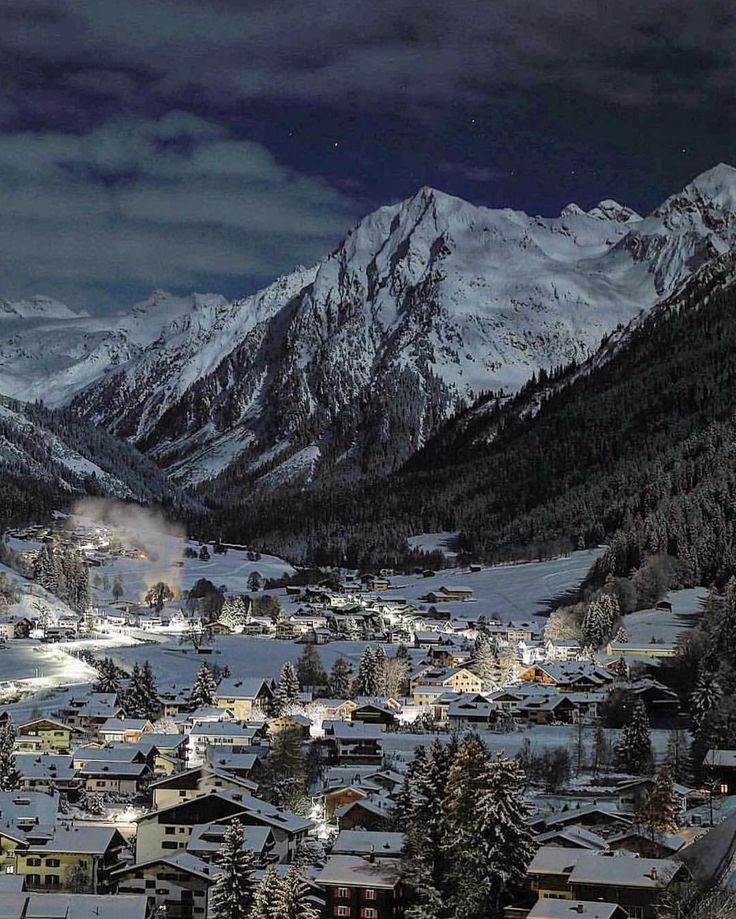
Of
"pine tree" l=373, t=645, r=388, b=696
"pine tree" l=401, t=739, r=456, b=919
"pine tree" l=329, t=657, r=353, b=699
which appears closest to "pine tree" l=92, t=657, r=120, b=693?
"pine tree" l=329, t=657, r=353, b=699

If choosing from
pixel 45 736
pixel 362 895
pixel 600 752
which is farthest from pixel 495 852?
pixel 45 736

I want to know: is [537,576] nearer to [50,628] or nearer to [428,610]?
[428,610]

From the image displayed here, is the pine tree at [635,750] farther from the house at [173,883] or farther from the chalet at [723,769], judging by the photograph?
the house at [173,883]

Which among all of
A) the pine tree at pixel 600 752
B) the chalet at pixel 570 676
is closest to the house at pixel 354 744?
the pine tree at pixel 600 752

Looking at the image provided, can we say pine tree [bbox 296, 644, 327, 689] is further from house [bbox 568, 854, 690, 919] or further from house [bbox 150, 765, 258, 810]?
house [bbox 568, 854, 690, 919]

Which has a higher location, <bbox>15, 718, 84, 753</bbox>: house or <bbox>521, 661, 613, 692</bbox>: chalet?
<bbox>521, 661, 613, 692</bbox>: chalet

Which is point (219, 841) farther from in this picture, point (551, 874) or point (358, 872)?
point (551, 874)
